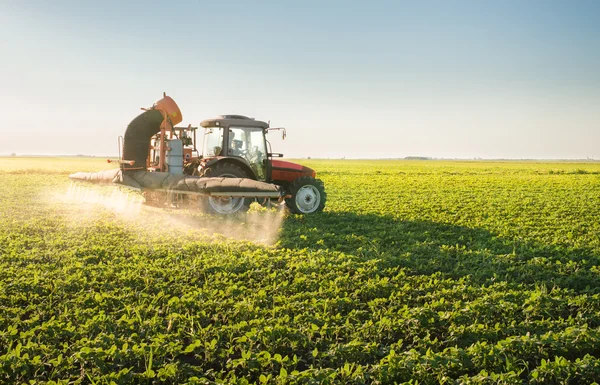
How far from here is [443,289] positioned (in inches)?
253

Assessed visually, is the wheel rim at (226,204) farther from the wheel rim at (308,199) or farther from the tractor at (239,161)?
the wheel rim at (308,199)

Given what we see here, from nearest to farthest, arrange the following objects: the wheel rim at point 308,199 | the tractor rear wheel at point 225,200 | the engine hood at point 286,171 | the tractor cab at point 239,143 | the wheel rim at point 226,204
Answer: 1. the tractor rear wheel at point 225,200
2. the wheel rim at point 226,204
3. the tractor cab at point 239,143
4. the wheel rim at point 308,199
5. the engine hood at point 286,171

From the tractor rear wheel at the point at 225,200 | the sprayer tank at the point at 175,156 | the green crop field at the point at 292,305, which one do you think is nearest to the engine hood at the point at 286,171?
the tractor rear wheel at the point at 225,200

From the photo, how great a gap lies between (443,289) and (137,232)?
653cm

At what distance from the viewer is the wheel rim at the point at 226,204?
12156 mm

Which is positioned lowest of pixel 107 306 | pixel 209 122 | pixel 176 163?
pixel 107 306

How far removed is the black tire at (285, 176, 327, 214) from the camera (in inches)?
521

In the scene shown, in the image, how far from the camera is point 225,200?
1230cm

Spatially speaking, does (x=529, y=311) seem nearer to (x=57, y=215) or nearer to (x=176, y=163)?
(x=176, y=163)

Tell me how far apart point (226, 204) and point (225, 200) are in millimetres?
107

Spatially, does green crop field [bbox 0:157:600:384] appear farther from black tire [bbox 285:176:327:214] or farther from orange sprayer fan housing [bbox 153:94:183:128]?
orange sprayer fan housing [bbox 153:94:183:128]

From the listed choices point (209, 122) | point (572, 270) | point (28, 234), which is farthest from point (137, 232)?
point (572, 270)

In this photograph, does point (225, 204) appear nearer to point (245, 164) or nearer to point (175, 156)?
point (245, 164)

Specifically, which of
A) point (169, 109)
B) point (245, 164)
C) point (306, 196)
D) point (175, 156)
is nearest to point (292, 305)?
point (245, 164)
